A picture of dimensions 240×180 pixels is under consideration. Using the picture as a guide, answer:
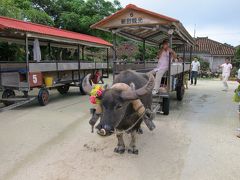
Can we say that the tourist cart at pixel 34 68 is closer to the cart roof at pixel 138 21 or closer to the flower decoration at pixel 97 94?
the cart roof at pixel 138 21

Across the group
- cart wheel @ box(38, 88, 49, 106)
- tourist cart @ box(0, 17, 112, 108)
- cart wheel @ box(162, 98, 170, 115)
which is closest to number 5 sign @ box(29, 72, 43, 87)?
tourist cart @ box(0, 17, 112, 108)

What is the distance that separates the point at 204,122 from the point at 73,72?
21.4 feet

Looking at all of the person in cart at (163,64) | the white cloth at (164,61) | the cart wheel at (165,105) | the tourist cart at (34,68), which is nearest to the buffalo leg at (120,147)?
the person in cart at (163,64)

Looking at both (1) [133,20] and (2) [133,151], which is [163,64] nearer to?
(1) [133,20]

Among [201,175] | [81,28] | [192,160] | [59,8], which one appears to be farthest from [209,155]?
[59,8]

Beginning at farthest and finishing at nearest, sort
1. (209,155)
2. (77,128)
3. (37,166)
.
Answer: (77,128) → (209,155) → (37,166)

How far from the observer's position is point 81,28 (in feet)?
70.8

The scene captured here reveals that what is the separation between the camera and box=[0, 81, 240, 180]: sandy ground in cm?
390

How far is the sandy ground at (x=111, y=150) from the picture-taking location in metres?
3.90

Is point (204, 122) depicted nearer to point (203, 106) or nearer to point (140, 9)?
point (203, 106)

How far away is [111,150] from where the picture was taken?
4770mm

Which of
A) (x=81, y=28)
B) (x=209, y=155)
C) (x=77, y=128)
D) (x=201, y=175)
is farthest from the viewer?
(x=81, y=28)

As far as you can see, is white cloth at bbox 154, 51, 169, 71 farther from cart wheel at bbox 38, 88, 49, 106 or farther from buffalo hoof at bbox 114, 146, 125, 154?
cart wheel at bbox 38, 88, 49, 106

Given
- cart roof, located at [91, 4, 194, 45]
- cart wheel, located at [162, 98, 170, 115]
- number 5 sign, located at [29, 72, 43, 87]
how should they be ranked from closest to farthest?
cart roof, located at [91, 4, 194, 45]
cart wheel, located at [162, 98, 170, 115]
number 5 sign, located at [29, 72, 43, 87]
